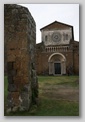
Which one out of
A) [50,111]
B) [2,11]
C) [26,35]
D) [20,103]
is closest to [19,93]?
[20,103]

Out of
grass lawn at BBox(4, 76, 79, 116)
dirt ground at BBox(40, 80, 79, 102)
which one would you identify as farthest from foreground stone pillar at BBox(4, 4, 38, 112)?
dirt ground at BBox(40, 80, 79, 102)

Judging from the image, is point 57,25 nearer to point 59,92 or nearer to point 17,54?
point 17,54

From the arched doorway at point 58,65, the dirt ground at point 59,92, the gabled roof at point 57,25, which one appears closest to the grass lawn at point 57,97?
the dirt ground at point 59,92

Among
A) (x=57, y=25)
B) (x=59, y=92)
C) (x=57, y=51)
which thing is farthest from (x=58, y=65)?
(x=57, y=25)

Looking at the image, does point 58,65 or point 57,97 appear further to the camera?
point 58,65

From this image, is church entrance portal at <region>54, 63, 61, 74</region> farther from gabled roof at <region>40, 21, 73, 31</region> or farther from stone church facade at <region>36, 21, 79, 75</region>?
gabled roof at <region>40, 21, 73, 31</region>

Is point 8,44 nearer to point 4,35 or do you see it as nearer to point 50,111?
point 4,35

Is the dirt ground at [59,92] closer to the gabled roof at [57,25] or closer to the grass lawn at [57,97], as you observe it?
the grass lawn at [57,97]
